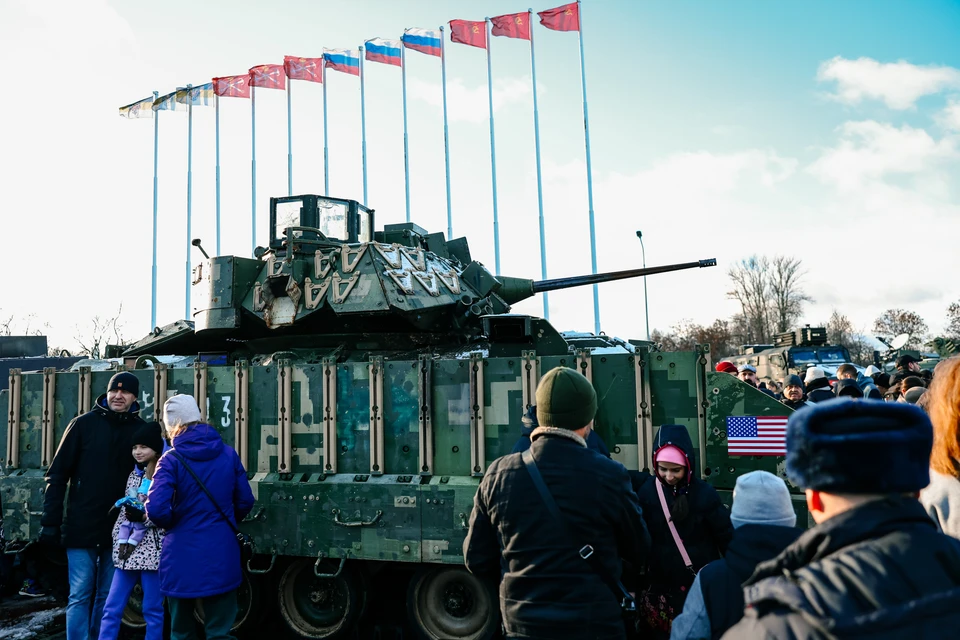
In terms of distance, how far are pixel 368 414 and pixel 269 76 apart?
23.0 metres

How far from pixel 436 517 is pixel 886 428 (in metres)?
4.97

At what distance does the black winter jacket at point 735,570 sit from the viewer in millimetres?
2355

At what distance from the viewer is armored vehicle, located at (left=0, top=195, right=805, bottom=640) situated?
6.10m

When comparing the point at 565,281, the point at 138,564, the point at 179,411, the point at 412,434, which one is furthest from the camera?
the point at 565,281

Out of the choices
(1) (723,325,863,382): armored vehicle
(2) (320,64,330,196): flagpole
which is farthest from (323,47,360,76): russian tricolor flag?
(1) (723,325,863,382): armored vehicle

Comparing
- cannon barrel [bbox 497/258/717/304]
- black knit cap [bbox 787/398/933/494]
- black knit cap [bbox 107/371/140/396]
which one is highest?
cannon barrel [bbox 497/258/717/304]

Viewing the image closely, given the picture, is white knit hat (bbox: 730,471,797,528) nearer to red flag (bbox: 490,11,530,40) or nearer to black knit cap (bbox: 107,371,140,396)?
black knit cap (bbox: 107,371,140,396)

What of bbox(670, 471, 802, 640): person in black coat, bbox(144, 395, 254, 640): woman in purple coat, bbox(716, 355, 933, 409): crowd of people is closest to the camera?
bbox(670, 471, 802, 640): person in black coat

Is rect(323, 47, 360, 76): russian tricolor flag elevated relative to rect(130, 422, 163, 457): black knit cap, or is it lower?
elevated

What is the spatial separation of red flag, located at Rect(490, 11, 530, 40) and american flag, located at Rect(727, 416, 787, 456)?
71.9ft

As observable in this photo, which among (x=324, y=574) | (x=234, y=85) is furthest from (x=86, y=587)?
(x=234, y=85)

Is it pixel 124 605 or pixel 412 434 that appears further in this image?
pixel 412 434

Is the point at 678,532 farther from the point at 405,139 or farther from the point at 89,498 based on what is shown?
the point at 405,139

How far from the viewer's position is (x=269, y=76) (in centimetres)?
2647
